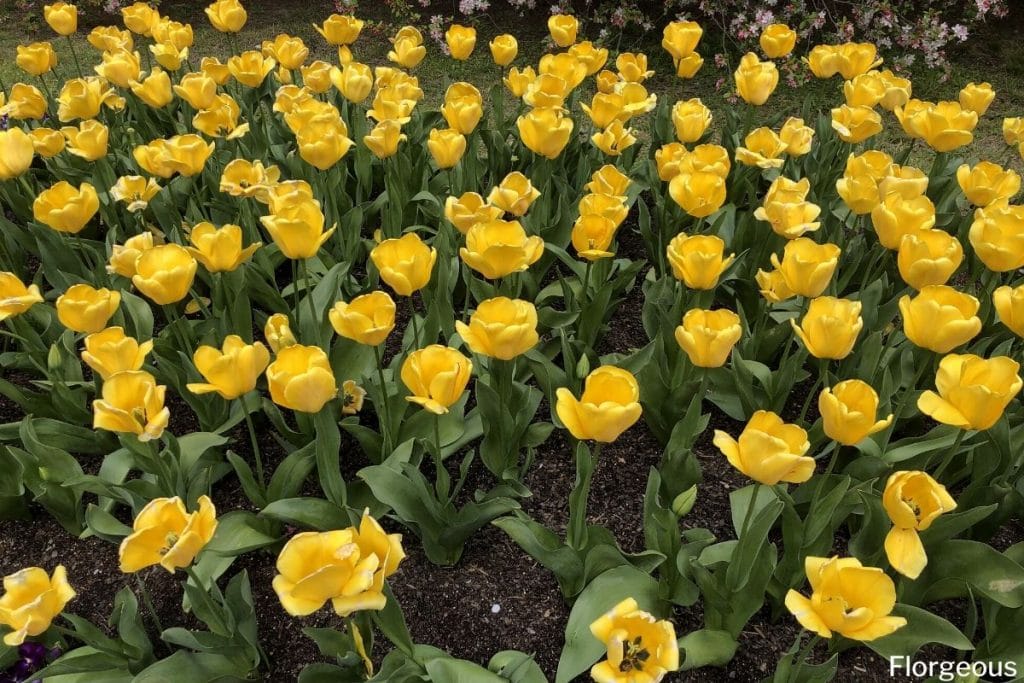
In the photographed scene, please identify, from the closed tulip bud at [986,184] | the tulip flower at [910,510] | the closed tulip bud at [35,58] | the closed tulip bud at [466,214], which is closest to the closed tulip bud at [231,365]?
the closed tulip bud at [466,214]

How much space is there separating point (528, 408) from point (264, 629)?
858 millimetres

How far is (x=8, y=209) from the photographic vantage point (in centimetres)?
363

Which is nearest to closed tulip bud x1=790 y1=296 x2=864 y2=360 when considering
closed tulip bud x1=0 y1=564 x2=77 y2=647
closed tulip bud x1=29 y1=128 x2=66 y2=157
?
closed tulip bud x1=0 y1=564 x2=77 y2=647

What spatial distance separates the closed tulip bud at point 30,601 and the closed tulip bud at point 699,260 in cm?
149

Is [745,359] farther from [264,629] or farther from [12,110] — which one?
[12,110]

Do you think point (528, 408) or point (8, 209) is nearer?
point (528, 408)

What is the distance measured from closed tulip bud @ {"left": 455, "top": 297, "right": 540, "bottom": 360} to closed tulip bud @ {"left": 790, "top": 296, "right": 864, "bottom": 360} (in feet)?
1.84

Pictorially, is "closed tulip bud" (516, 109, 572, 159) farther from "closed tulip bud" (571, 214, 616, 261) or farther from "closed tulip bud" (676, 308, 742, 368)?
"closed tulip bud" (676, 308, 742, 368)

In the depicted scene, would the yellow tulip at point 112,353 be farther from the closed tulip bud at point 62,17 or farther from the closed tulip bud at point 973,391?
the closed tulip bud at point 62,17

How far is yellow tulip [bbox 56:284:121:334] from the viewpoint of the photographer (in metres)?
1.82

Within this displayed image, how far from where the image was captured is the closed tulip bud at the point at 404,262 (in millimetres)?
1867

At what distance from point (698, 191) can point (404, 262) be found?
39.5 inches

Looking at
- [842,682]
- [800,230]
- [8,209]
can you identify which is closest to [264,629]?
[842,682]

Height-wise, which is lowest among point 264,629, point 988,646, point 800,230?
point 264,629
